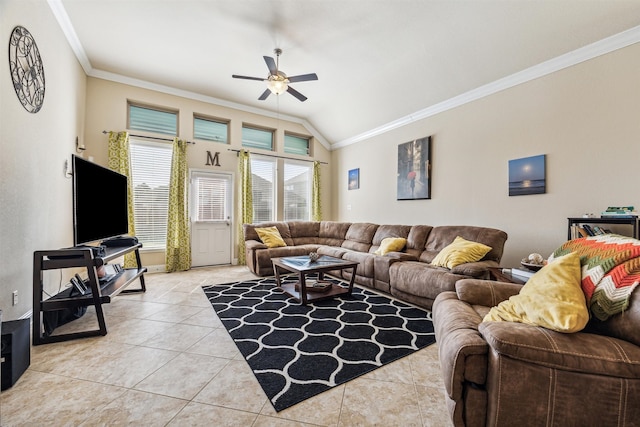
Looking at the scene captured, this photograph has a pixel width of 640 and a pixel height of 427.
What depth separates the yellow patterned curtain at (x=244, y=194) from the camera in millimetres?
5496

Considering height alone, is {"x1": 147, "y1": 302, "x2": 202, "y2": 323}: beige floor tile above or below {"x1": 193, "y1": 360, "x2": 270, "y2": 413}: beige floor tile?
below

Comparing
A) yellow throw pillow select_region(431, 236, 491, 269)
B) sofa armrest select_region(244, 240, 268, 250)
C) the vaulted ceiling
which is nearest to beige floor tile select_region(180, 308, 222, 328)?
sofa armrest select_region(244, 240, 268, 250)

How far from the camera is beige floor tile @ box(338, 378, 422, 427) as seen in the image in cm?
139

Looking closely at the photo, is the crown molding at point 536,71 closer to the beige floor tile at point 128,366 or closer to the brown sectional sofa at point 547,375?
the brown sectional sofa at point 547,375

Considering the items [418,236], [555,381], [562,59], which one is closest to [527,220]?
[418,236]

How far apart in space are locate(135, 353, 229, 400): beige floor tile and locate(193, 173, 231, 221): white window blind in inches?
143

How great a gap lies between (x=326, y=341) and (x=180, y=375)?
1076 mm

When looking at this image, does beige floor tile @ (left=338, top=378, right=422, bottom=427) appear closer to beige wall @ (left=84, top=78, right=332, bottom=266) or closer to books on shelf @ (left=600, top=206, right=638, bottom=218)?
books on shelf @ (left=600, top=206, right=638, bottom=218)

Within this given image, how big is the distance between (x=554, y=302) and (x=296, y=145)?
595 cm

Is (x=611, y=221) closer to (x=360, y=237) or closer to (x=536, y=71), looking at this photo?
(x=536, y=71)

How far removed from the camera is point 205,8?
3.00m

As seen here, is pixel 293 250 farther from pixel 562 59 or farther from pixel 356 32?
pixel 562 59

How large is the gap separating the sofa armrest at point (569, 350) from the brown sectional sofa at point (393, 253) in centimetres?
166

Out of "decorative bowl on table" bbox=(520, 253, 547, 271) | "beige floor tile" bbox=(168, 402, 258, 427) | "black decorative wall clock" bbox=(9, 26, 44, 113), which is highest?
"black decorative wall clock" bbox=(9, 26, 44, 113)
